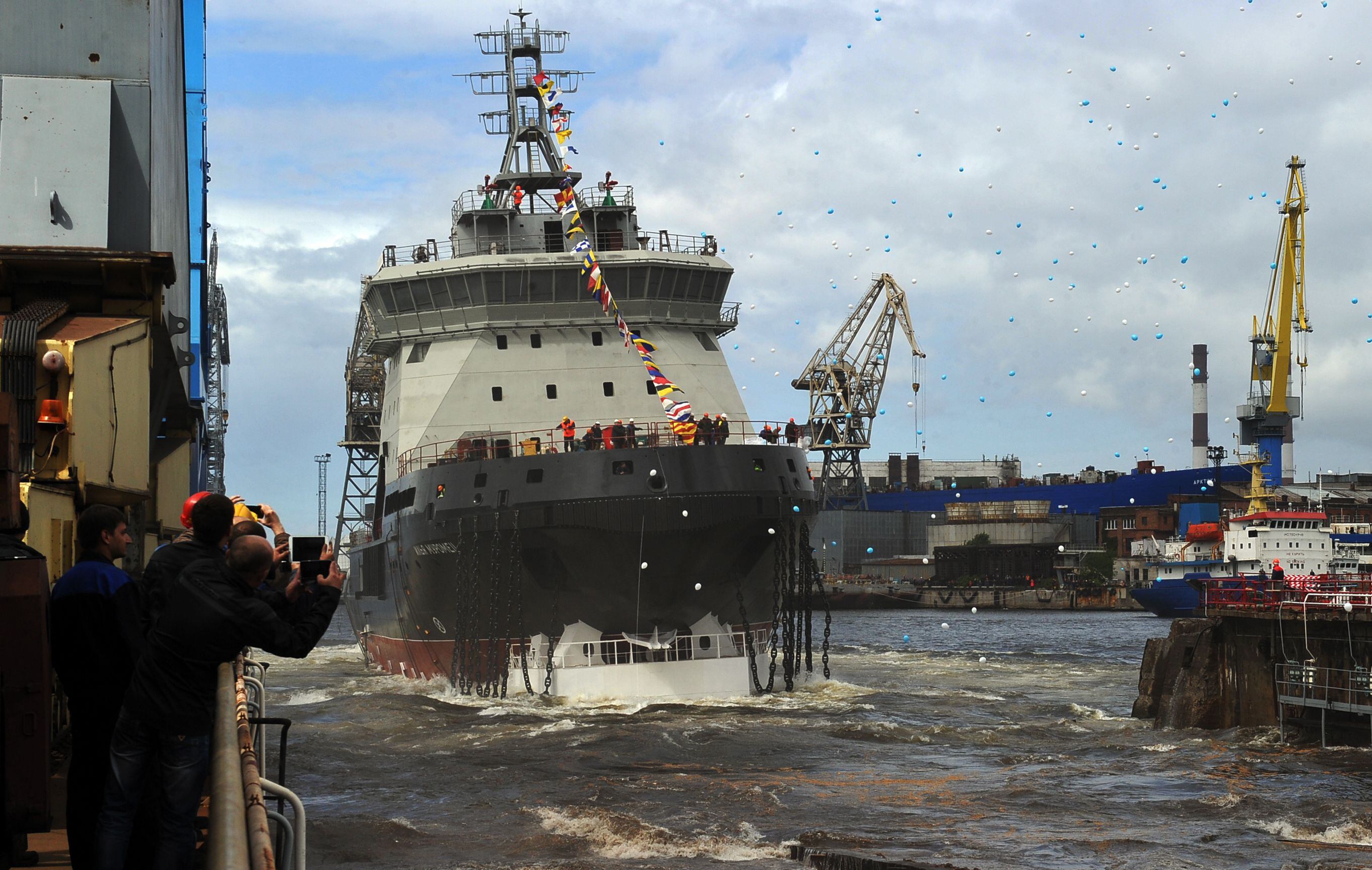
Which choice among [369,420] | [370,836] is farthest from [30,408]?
[369,420]

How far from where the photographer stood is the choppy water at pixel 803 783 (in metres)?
15.0

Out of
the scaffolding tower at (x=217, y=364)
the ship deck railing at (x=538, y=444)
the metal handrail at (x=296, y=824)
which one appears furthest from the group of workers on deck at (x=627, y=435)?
the scaffolding tower at (x=217, y=364)

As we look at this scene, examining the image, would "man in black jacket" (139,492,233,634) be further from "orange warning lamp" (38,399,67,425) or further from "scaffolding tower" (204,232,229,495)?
"scaffolding tower" (204,232,229,495)

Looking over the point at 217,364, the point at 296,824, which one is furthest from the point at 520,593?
the point at 217,364

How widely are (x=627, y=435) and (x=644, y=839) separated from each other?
1170cm

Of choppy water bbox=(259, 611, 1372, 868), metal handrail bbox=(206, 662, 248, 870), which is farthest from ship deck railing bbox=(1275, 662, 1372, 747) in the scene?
metal handrail bbox=(206, 662, 248, 870)

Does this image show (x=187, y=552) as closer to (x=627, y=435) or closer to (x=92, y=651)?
(x=92, y=651)

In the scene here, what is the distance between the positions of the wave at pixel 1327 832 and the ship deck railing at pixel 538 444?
11621 millimetres

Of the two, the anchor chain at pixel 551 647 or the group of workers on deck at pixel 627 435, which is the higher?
the group of workers on deck at pixel 627 435

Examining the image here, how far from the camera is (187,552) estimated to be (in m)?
6.04

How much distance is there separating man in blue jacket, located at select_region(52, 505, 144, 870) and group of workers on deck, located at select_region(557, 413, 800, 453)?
62.5 ft

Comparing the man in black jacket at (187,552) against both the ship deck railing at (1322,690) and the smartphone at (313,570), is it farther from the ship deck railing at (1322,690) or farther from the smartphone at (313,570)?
the ship deck railing at (1322,690)

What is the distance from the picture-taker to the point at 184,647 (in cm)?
543

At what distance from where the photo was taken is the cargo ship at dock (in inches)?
981
